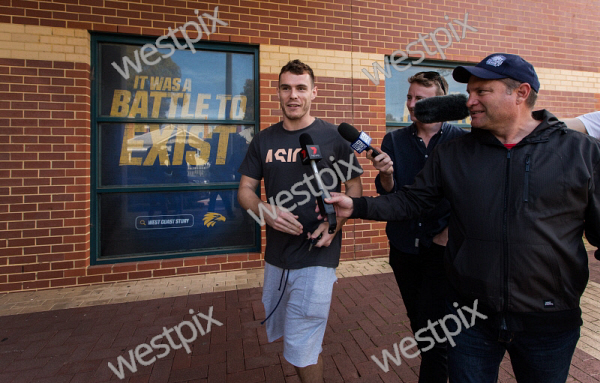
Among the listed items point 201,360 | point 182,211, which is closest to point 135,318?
point 201,360

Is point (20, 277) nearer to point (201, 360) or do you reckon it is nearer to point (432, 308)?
point (201, 360)

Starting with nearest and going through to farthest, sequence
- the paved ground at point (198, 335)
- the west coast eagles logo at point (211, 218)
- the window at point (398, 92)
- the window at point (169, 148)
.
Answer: the paved ground at point (198, 335)
the window at point (169, 148)
the west coast eagles logo at point (211, 218)
the window at point (398, 92)

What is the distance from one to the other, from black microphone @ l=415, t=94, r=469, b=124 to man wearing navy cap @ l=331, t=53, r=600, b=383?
0.31m

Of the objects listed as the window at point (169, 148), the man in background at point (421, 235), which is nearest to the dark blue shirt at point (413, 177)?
the man in background at point (421, 235)

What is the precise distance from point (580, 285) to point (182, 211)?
14.2ft

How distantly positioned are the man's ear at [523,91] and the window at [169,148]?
372 centimetres

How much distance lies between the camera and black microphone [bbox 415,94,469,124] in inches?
74.6

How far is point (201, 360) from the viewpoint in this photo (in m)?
2.72

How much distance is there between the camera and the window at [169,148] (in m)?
4.37

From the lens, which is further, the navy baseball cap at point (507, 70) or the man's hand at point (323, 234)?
the man's hand at point (323, 234)

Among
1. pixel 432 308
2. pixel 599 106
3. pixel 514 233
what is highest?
pixel 599 106

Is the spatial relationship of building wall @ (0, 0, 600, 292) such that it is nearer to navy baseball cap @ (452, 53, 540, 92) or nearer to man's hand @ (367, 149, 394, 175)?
man's hand @ (367, 149, 394, 175)

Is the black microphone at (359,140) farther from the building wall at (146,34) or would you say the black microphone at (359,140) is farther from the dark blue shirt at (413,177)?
the building wall at (146,34)

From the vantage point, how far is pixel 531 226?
1.39 meters
